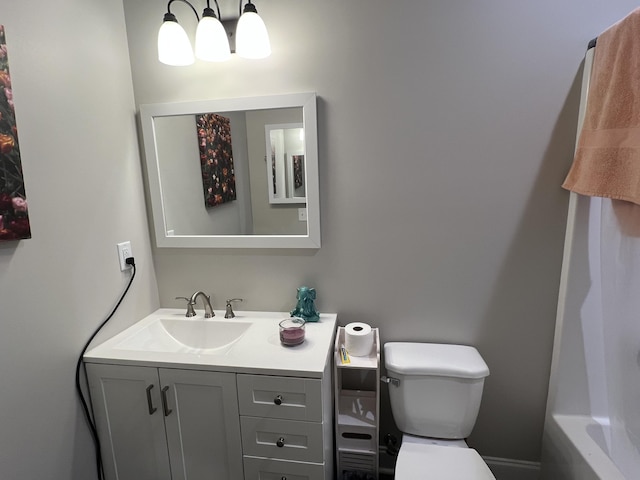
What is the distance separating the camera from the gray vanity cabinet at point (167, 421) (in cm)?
119

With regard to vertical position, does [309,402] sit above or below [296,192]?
below

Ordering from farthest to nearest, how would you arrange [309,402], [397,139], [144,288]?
[144,288] < [397,139] < [309,402]

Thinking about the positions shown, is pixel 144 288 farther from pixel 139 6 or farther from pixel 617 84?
pixel 617 84

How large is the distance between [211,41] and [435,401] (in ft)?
5.73

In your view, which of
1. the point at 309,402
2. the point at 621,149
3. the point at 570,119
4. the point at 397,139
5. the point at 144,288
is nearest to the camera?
the point at 621,149

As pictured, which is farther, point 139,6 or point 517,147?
point 139,6

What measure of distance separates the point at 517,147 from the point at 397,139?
1.59 feet

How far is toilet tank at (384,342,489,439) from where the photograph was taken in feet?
4.22

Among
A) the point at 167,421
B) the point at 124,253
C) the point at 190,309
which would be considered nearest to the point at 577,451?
the point at 167,421

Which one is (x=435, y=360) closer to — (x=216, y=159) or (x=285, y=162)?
(x=285, y=162)

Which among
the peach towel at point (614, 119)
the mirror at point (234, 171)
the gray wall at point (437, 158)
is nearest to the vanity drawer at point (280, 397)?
the gray wall at point (437, 158)

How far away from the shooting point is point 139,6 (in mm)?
1433

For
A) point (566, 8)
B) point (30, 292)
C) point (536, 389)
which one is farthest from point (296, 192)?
point (536, 389)

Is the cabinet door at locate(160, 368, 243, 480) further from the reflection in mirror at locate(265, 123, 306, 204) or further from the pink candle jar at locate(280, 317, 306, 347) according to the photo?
the reflection in mirror at locate(265, 123, 306, 204)
